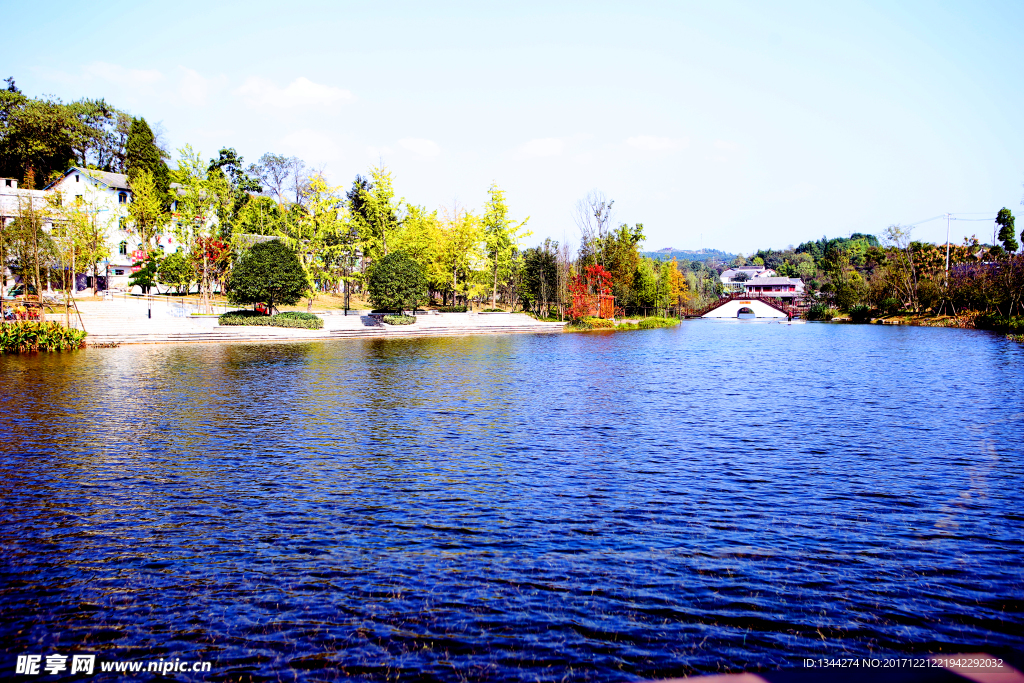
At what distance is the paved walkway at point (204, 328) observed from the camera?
35.8m

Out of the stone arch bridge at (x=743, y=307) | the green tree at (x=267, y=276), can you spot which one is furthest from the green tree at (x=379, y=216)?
the stone arch bridge at (x=743, y=307)

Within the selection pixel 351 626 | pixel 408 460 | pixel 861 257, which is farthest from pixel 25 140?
pixel 861 257

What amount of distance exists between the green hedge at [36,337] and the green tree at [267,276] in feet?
40.7

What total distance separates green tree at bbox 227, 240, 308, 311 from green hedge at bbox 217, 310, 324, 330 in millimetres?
1077

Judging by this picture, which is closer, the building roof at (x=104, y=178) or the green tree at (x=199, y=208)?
the green tree at (x=199, y=208)

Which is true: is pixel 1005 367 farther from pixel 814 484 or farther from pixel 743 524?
pixel 743 524

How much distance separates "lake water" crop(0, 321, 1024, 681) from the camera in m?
5.39

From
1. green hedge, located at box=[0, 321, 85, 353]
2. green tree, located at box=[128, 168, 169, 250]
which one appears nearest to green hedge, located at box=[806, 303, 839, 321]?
green tree, located at box=[128, 168, 169, 250]

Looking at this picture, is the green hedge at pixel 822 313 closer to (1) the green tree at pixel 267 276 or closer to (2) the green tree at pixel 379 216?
(2) the green tree at pixel 379 216

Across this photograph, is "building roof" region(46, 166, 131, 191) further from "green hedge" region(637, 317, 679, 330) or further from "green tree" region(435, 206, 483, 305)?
"green hedge" region(637, 317, 679, 330)

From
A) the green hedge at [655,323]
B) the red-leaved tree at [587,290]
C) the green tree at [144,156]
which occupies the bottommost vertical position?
the green hedge at [655,323]

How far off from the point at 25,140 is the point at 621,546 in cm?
8509

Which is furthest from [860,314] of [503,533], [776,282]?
[503,533]

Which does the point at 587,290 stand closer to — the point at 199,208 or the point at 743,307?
the point at 199,208
